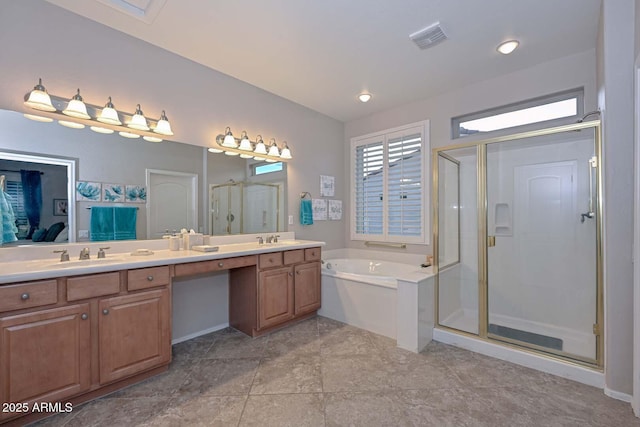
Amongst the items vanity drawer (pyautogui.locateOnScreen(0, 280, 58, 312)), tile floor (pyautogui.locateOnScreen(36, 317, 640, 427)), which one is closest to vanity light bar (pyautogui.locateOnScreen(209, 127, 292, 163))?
vanity drawer (pyautogui.locateOnScreen(0, 280, 58, 312))

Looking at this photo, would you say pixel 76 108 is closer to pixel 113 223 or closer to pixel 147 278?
pixel 113 223

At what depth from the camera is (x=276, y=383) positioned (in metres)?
1.99

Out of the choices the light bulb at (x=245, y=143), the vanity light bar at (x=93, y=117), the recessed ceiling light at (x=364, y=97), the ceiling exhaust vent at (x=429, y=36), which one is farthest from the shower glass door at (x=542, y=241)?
the vanity light bar at (x=93, y=117)

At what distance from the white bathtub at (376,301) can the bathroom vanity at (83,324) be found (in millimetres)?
1281

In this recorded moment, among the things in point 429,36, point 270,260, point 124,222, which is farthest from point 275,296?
A: point 429,36

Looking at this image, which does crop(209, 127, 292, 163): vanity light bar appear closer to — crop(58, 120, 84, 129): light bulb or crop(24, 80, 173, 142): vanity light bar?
crop(24, 80, 173, 142): vanity light bar

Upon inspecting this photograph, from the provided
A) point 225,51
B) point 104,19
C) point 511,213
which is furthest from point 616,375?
point 104,19

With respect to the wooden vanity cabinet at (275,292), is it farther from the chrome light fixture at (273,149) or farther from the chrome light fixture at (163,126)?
the chrome light fixture at (163,126)

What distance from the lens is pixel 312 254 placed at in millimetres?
3195

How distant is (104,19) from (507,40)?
3.29m

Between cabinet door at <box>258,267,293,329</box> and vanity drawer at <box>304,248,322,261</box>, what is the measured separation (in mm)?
276

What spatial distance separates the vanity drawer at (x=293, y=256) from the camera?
9.55 feet

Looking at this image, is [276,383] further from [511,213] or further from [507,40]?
[507,40]

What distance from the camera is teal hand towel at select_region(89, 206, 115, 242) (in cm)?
216
